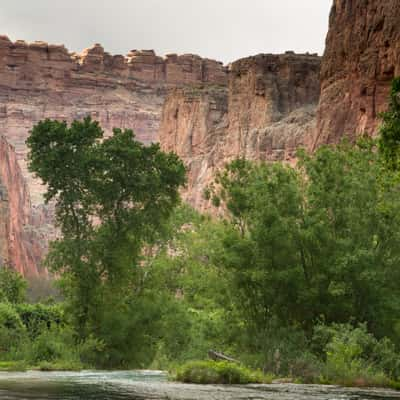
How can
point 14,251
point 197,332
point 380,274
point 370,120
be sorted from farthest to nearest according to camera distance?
point 14,251
point 370,120
point 197,332
point 380,274

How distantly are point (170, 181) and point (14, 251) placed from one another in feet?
297

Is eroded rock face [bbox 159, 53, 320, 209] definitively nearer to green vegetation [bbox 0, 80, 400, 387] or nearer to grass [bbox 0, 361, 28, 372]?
green vegetation [bbox 0, 80, 400, 387]

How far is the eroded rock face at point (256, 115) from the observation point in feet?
289

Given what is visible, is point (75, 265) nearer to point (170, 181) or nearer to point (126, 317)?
point (126, 317)

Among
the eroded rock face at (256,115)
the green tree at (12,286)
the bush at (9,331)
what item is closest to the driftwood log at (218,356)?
the bush at (9,331)

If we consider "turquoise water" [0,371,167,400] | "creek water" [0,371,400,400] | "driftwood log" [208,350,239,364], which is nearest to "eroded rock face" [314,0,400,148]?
"driftwood log" [208,350,239,364]

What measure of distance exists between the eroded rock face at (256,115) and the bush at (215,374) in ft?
151

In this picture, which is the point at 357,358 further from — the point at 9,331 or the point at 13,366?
the point at 9,331

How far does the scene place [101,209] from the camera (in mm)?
46625

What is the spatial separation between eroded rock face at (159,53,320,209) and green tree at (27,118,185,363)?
30.2 meters

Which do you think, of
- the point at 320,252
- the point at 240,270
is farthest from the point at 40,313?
the point at 320,252

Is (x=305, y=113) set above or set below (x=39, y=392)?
above

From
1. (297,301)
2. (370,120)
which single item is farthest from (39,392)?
(370,120)

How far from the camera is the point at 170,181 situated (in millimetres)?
48312
